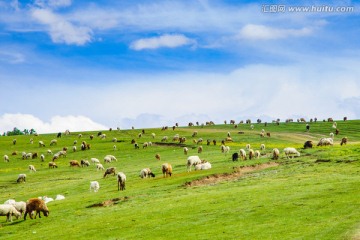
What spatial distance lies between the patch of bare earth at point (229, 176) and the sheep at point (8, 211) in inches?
678

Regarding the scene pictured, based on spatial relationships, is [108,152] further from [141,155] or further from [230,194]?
[230,194]

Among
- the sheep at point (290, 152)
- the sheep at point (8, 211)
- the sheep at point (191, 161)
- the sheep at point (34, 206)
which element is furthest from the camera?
the sheep at point (290, 152)

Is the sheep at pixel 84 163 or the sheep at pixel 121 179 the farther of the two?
the sheep at pixel 84 163

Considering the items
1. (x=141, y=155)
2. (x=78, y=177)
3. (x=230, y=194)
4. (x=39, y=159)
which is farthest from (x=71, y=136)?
(x=230, y=194)

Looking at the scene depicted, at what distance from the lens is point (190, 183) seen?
49.7m

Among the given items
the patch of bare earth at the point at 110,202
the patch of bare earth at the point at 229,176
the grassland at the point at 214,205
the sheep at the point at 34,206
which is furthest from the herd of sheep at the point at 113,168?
the patch of bare earth at the point at 229,176

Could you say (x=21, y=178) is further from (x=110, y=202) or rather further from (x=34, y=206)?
(x=34, y=206)

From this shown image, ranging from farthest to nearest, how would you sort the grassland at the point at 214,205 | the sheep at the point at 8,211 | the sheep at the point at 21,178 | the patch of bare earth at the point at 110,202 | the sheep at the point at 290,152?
1. the sheep at the point at 21,178
2. the sheep at the point at 290,152
3. the patch of bare earth at the point at 110,202
4. the sheep at the point at 8,211
5. the grassland at the point at 214,205

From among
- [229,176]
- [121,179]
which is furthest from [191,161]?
[121,179]

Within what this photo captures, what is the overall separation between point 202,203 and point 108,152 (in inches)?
2789

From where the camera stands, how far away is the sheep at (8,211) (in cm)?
3819

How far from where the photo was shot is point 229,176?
53906 mm

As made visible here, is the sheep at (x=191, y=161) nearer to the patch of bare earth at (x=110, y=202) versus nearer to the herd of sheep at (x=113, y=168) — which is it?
the herd of sheep at (x=113, y=168)

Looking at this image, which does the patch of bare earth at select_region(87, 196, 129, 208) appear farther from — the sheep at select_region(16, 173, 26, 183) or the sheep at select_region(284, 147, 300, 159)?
the sheep at select_region(16, 173, 26, 183)
